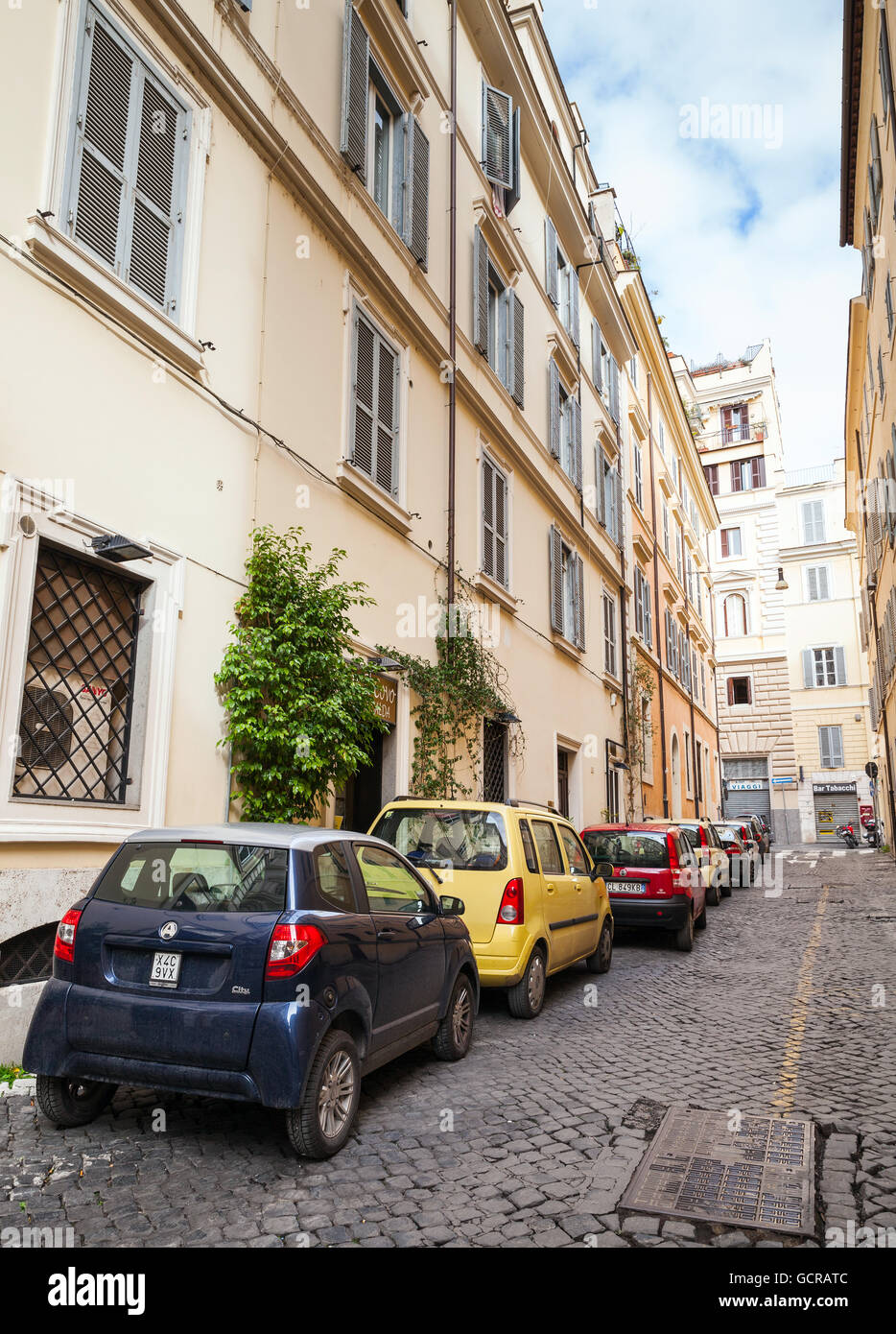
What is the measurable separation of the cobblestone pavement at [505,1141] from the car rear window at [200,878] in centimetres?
113

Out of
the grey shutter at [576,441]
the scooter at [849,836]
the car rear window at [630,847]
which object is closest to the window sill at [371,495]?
the car rear window at [630,847]

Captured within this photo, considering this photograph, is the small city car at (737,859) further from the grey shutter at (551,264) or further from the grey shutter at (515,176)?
the grey shutter at (515,176)

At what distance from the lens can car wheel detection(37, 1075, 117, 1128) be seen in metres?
A: 4.60

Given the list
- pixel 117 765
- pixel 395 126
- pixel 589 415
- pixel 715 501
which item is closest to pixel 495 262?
pixel 395 126

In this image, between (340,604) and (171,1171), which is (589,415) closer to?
(340,604)

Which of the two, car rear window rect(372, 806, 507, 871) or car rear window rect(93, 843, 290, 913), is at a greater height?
car rear window rect(372, 806, 507, 871)

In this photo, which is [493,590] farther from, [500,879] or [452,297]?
[500,879]

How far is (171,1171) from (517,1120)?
5.88 feet

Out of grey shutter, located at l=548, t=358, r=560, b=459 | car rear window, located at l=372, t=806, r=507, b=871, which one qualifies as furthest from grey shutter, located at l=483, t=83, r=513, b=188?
car rear window, located at l=372, t=806, r=507, b=871

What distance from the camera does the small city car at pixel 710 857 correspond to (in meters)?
15.8

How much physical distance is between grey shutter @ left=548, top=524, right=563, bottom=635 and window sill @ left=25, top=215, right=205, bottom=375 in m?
10.3

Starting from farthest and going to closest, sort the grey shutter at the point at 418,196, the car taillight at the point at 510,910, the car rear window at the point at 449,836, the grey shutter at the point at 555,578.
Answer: the grey shutter at the point at 555,578, the grey shutter at the point at 418,196, the car rear window at the point at 449,836, the car taillight at the point at 510,910

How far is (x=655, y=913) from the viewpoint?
37.8ft

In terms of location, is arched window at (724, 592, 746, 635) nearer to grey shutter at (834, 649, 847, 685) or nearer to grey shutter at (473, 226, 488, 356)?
grey shutter at (834, 649, 847, 685)
